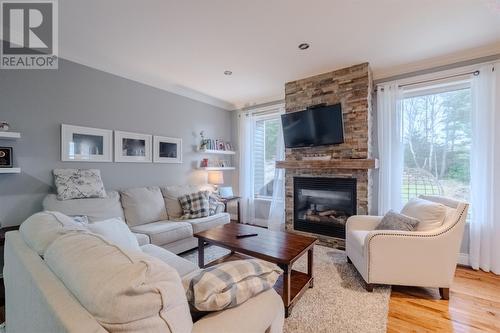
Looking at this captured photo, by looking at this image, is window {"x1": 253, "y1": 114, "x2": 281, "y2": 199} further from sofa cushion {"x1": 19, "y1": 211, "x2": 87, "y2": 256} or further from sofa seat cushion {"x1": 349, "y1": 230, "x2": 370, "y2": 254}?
sofa cushion {"x1": 19, "y1": 211, "x2": 87, "y2": 256}

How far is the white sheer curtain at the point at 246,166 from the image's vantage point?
15.1 feet

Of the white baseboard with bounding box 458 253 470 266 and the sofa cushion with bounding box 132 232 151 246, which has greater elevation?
the sofa cushion with bounding box 132 232 151 246

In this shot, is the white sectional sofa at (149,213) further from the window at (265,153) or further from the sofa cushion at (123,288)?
the sofa cushion at (123,288)

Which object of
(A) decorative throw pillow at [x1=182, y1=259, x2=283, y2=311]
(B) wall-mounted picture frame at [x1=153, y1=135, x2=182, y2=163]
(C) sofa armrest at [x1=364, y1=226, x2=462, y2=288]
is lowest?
(C) sofa armrest at [x1=364, y1=226, x2=462, y2=288]

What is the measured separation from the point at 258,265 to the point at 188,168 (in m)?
3.28

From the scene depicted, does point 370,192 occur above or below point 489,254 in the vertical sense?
above

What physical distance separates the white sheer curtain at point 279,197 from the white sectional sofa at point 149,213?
3.25 feet

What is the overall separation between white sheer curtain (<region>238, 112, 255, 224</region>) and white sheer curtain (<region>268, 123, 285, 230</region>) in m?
0.66

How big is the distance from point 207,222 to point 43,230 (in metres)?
2.10

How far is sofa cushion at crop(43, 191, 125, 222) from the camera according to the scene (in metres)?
2.37

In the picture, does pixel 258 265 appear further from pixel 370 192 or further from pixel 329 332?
pixel 370 192

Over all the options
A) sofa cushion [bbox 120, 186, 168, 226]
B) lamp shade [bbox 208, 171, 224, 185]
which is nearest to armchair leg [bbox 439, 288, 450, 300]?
sofa cushion [bbox 120, 186, 168, 226]

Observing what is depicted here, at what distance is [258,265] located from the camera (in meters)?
1.06

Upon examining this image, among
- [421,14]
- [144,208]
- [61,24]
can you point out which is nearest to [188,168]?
[144,208]
